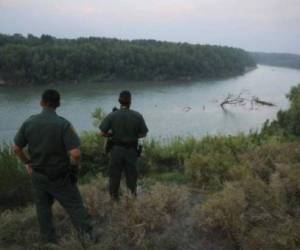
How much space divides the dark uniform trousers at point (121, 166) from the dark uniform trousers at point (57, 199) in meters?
1.35

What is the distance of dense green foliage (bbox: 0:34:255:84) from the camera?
68.1 meters

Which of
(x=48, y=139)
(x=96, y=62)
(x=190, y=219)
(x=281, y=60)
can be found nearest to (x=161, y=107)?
(x=96, y=62)

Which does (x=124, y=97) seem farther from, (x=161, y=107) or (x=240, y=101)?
(x=240, y=101)

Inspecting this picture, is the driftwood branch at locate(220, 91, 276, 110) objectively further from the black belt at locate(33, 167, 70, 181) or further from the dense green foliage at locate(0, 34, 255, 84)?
the black belt at locate(33, 167, 70, 181)

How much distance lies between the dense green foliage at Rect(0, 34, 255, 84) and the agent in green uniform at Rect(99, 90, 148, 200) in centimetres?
6168

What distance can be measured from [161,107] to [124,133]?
4115 centimetres

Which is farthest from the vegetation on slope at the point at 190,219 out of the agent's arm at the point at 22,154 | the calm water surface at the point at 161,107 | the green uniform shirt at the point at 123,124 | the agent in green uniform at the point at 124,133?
the calm water surface at the point at 161,107

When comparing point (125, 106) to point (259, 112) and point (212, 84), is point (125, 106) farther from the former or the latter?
point (212, 84)

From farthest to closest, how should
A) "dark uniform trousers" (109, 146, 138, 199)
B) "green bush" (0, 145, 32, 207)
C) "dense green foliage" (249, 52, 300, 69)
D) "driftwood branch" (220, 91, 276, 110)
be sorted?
"dense green foliage" (249, 52, 300, 69), "driftwood branch" (220, 91, 276, 110), "green bush" (0, 145, 32, 207), "dark uniform trousers" (109, 146, 138, 199)

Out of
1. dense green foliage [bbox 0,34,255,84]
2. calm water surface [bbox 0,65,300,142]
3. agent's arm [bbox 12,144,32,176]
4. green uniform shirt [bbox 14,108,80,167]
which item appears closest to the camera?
green uniform shirt [bbox 14,108,80,167]

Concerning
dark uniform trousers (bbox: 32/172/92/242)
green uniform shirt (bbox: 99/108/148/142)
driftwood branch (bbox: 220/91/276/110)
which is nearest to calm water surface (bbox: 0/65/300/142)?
driftwood branch (bbox: 220/91/276/110)

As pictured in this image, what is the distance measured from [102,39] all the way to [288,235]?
105m

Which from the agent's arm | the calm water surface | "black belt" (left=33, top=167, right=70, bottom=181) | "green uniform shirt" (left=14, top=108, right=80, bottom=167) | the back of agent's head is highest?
the back of agent's head

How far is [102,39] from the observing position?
351ft
